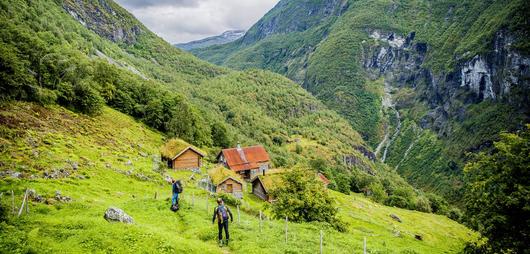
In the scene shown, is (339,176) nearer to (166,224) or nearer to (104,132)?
(104,132)

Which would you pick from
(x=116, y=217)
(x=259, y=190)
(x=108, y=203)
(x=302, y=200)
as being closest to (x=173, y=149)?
(x=259, y=190)

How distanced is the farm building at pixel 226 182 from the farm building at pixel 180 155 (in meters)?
3.99

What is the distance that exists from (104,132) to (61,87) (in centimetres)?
1347

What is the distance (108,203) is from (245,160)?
63.3 meters

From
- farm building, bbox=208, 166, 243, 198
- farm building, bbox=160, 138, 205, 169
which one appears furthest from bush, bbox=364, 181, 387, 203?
farm building, bbox=160, 138, 205, 169

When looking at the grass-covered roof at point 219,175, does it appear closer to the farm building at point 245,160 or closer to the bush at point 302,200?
the farm building at point 245,160

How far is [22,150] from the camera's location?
143ft

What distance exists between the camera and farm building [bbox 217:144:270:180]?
93.5 meters

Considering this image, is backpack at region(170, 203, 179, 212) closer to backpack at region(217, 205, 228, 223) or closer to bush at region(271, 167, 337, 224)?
backpack at region(217, 205, 228, 223)

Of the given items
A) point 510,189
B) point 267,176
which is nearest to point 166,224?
point 510,189

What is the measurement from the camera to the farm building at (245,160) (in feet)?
307

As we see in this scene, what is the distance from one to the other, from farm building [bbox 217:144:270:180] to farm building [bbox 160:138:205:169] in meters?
20.4

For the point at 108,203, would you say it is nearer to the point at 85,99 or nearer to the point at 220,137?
the point at 85,99

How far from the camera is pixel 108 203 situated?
1335 inches
